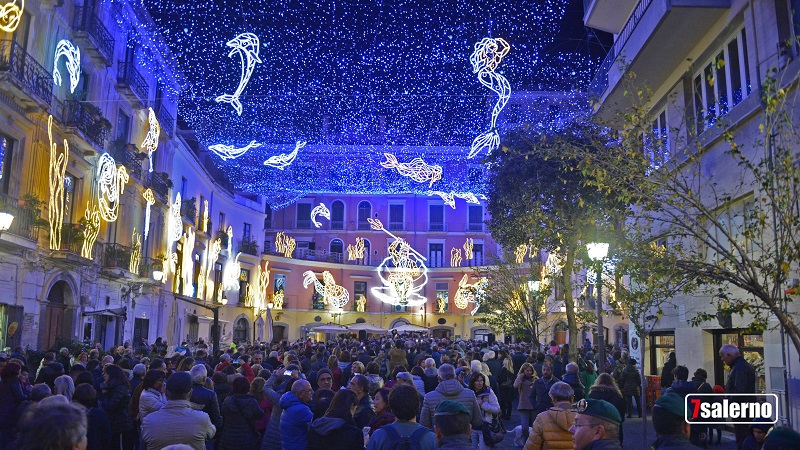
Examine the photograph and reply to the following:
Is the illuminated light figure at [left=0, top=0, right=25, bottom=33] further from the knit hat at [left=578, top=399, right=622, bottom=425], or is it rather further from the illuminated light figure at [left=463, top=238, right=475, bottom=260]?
the illuminated light figure at [left=463, top=238, right=475, bottom=260]

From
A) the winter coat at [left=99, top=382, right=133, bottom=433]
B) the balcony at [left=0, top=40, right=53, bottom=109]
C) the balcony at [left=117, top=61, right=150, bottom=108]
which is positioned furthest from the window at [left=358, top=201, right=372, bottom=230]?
the winter coat at [left=99, top=382, right=133, bottom=433]

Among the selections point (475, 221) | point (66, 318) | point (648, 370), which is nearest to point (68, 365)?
point (66, 318)

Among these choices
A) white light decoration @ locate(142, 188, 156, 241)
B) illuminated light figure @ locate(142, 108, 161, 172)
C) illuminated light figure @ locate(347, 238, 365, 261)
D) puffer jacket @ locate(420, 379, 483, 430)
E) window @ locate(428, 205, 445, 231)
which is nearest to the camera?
puffer jacket @ locate(420, 379, 483, 430)

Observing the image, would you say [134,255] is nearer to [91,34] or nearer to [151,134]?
[151,134]

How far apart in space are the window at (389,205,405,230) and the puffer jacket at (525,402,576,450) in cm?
4586

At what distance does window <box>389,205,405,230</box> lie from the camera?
5156cm

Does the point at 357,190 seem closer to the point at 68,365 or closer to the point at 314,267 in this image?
the point at 314,267

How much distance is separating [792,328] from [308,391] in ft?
15.7

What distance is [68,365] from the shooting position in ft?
39.0

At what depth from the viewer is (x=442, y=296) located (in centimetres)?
5028

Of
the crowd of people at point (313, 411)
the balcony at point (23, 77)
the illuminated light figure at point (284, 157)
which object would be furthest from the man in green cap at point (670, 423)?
the illuminated light figure at point (284, 157)

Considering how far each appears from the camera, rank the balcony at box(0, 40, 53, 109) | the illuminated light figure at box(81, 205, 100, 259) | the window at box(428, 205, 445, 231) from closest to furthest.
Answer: the balcony at box(0, 40, 53, 109)
the illuminated light figure at box(81, 205, 100, 259)
the window at box(428, 205, 445, 231)

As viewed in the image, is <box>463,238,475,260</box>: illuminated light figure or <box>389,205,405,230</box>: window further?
<box>389,205,405,230</box>: window

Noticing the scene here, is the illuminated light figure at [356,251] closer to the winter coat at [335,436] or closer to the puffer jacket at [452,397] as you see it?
the puffer jacket at [452,397]
